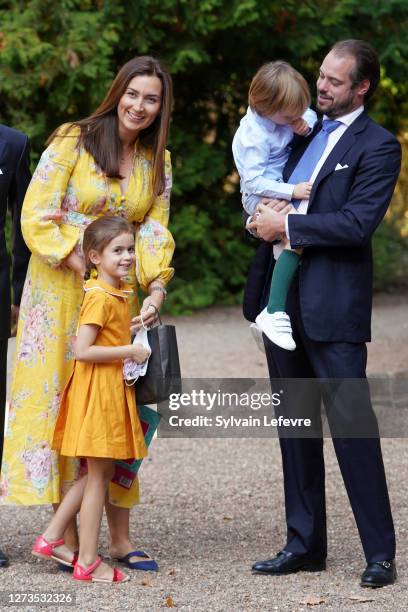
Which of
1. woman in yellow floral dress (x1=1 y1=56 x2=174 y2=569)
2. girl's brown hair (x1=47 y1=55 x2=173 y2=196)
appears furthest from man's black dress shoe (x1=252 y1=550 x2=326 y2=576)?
girl's brown hair (x1=47 y1=55 x2=173 y2=196)

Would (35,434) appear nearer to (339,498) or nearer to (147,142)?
(147,142)

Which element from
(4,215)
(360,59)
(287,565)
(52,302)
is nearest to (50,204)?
(4,215)

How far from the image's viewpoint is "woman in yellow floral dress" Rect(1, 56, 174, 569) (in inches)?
181

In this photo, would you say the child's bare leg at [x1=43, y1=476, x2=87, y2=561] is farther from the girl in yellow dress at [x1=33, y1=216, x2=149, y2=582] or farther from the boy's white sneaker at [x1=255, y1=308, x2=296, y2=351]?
the boy's white sneaker at [x1=255, y1=308, x2=296, y2=351]

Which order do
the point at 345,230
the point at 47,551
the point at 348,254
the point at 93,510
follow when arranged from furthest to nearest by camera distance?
the point at 47,551, the point at 93,510, the point at 348,254, the point at 345,230

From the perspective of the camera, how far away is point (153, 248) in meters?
4.73

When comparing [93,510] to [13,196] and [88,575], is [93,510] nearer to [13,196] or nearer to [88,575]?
[88,575]

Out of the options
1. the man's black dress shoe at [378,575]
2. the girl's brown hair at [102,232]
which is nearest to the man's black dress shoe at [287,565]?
the man's black dress shoe at [378,575]

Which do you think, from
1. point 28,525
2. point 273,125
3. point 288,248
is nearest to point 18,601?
point 28,525

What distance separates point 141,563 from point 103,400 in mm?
733

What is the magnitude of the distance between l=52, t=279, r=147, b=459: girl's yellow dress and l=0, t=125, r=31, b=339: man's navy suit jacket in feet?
1.40

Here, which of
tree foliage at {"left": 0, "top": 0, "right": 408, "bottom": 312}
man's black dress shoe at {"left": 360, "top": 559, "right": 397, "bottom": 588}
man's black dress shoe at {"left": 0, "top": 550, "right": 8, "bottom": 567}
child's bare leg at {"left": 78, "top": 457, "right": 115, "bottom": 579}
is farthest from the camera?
tree foliage at {"left": 0, "top": 0, "right": 408, "bottom": 312}

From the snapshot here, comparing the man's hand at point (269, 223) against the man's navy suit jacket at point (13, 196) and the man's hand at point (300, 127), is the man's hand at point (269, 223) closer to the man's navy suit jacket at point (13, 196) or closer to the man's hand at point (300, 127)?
the man's hand at point (300, 127)

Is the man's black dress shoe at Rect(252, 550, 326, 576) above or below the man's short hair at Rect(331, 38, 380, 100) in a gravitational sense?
below
